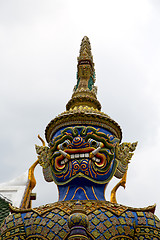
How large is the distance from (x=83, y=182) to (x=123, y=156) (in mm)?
1007

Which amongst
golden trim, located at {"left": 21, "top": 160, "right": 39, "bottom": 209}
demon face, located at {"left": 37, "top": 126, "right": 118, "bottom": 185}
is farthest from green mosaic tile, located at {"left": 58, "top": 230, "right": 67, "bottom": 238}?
A: golden trim, located at {"left": 21, "top": 160, "right": 39, "bottom": 209}

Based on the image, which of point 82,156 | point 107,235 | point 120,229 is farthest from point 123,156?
point 107,235

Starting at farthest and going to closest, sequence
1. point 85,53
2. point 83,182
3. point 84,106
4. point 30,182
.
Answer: point 85,53, point 84,106, point 30,182, point 83,182

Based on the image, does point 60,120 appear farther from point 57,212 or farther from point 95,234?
point 95,234

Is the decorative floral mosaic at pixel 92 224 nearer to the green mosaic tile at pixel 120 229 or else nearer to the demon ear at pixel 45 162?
the green mosaic tile at pixel 120 229

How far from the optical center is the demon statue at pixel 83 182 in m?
4.97

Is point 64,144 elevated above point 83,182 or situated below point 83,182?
above

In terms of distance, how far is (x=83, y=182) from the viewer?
19.1 feet

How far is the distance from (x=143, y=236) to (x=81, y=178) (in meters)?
1.37

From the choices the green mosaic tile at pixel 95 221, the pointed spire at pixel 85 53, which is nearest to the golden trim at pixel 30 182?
the green mosaic tile at pixel 95 221

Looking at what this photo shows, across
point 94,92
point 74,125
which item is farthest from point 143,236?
point 94,92

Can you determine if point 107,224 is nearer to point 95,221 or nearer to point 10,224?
point 95,221

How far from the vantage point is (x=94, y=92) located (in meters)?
7.53

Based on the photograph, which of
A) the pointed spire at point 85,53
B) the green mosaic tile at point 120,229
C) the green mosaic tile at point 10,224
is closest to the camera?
the green mosaic tile at point 120,229
